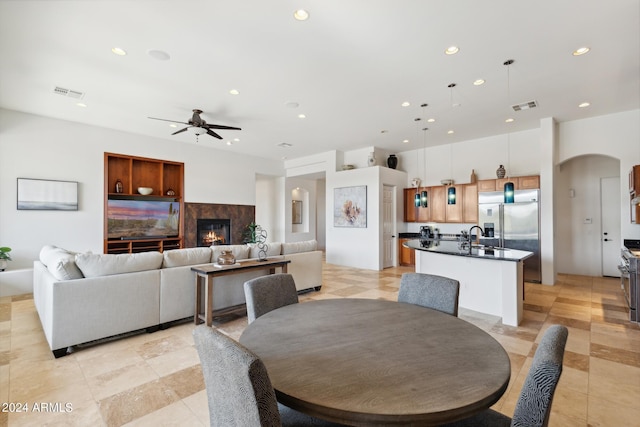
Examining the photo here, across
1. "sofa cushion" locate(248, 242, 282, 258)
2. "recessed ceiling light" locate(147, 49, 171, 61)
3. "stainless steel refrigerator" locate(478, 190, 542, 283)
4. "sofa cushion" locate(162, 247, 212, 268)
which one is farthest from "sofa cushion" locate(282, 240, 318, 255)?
"stainless steel refrigerator" locate(478, 190, 542, 283)

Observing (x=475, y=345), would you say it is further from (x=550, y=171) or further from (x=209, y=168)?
(x=209, y=168)

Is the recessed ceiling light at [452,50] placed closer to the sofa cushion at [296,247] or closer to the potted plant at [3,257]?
the sofa cushion at [296,247]

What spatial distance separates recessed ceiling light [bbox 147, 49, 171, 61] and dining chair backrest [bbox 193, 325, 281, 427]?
3.67 meters

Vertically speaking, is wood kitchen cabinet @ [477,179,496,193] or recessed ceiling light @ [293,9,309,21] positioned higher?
recessed ceiling light @ [293,9,309,21]

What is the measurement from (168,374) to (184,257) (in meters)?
1.57

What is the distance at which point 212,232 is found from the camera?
27.3ft

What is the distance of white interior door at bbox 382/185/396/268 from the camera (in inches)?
307

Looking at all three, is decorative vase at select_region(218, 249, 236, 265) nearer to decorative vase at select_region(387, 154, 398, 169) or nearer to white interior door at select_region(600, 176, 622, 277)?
decorative vase at select_region(387, 154, 398, 169)

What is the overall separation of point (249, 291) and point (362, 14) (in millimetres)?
2765

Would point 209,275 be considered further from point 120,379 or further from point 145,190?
point 145,190

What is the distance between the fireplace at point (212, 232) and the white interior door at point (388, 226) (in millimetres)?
4437

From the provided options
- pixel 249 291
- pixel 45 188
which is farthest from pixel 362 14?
pixel 45 188

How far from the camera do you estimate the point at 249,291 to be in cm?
192

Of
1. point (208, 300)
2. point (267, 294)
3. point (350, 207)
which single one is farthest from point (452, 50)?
point (350, 207)
